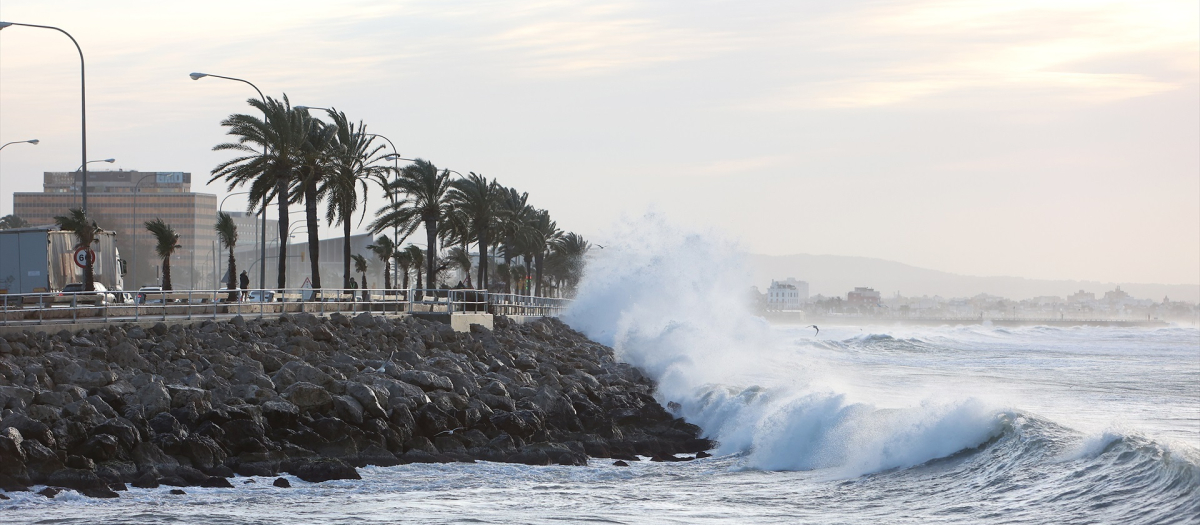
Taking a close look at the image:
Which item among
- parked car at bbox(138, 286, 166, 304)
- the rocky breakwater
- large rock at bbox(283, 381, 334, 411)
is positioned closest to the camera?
the rocky breakwater

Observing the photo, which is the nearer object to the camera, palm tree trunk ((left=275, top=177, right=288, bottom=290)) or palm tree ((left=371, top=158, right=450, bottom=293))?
palm tree trunk ((left=275, top=177, right=288, bottom=290))

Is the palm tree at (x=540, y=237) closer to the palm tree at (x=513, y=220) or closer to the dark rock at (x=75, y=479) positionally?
the palm tree at (x=513, y=220)

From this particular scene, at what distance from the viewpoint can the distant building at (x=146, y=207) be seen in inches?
6339

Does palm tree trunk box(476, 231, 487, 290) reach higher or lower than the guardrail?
higher

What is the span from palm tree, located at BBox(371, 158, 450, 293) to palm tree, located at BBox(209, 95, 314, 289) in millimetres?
7866

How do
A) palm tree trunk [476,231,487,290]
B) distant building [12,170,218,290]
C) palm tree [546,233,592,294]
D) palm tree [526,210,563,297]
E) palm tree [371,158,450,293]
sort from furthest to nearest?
distant building [12,170,218,290]
palm tree [546,233,592,294]
palm tree [526,210,563,297]
palm tree trunk [476,231,487,290]
palm tree [371,158,450,293]

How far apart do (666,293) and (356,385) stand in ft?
97.5

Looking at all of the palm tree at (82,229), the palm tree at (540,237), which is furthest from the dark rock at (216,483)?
the palm tree at (540,237)

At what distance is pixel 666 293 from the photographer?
46344 mm

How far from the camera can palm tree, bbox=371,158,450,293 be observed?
43.5 meters

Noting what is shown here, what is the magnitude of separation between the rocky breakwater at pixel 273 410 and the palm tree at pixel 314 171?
36.6 ft

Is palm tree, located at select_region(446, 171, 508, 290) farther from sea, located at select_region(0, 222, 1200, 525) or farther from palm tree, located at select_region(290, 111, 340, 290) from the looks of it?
sea, located at select_region(0, 222, 1200, 525)

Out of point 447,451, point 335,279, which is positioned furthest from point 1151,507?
point 335,279

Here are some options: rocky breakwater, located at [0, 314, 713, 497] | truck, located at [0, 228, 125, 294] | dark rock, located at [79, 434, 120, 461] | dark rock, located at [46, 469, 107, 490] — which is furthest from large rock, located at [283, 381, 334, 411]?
truck, located at [0, 228, 125, 294]
